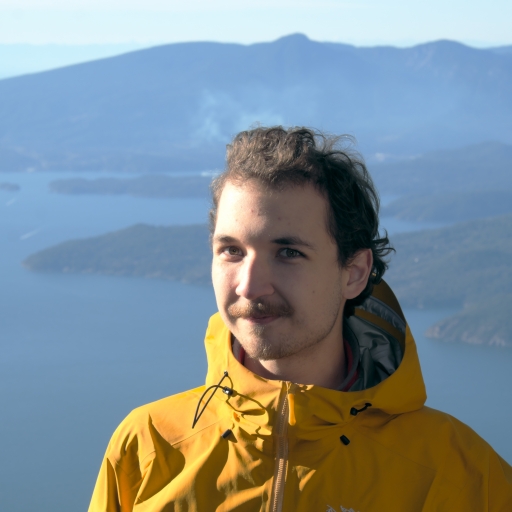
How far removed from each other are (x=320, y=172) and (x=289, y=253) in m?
0.21

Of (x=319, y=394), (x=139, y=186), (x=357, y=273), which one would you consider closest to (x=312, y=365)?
(x=319, y=394)

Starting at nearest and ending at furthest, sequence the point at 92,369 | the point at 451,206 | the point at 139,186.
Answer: the point at 92,369 < the point at 451,206 < the point at 139,186

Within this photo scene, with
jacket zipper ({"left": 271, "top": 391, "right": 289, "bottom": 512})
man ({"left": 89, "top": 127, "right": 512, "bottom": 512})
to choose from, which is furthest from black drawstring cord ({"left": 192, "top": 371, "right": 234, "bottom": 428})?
jacket zipper ({"left": 271, "top": 391, "right": 289, "bottom": 512})

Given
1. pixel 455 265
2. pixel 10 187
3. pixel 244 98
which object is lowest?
pixel 455 265

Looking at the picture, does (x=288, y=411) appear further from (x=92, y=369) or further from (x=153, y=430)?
(x=92, y=369)

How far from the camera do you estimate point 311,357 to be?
1.48m

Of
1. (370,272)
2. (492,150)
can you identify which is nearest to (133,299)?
(370,272)

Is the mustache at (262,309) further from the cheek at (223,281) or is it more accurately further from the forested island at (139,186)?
the forested island at (139,186)

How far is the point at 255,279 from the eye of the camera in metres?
1.37

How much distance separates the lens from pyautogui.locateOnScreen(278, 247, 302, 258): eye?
4.59 ft

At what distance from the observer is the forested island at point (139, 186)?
46562 millimetres

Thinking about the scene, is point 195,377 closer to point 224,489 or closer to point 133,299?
point 133,299

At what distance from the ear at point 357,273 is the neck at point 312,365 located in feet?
0.27

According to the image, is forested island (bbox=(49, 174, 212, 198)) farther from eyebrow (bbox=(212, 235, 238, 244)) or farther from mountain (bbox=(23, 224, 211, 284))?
eyebrow (bbox=(212, 235, 238, 244))
